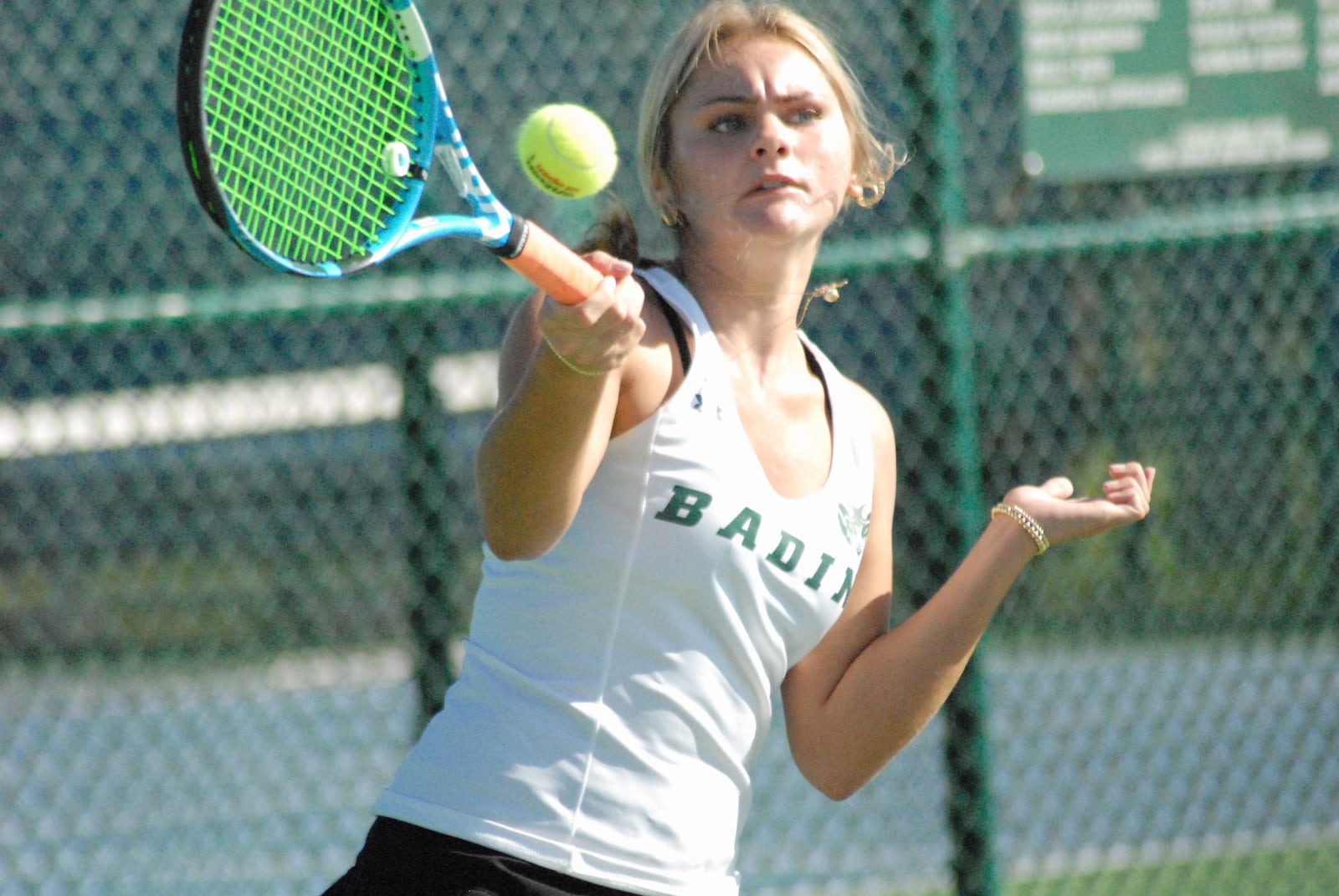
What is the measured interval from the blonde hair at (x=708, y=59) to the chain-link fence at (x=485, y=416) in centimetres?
72

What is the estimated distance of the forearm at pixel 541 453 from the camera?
5.64 feet

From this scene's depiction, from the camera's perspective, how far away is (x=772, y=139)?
2.06 m

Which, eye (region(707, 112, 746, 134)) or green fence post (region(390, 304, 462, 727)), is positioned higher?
eye (region(707, 112, 746, 134))

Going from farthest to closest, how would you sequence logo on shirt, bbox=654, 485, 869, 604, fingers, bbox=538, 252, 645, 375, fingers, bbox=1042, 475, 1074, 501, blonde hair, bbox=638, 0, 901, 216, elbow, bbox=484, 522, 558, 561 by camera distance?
fingers, bbox=1042, 475, 1074, 501 < blonde hair, bbox=638, 0, 901, 216 < logo on shirt, bbox=654, 485, 869, 604 < elbow, bbox=484, 522, 558, 561 < fingers, bbox=538, 252, 645, 375

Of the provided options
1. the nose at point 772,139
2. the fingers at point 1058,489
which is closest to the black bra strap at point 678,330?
the nose at point 772,139

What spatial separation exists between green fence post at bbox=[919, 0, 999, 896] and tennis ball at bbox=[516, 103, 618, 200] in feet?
5.87

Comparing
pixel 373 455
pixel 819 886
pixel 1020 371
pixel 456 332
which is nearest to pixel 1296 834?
pixel 819 886

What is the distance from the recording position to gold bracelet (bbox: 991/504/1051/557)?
2.19 meters

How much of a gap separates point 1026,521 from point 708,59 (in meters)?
0.76

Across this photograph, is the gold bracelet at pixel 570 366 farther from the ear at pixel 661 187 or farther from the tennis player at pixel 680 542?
the ear at pixel 661 187

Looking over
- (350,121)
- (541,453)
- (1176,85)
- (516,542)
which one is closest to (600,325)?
(541,453)

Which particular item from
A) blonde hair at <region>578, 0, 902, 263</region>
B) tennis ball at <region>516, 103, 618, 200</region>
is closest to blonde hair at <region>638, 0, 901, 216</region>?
blonde hair at <region>578, 0, 902, 263</region>

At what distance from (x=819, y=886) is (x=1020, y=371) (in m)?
3.40

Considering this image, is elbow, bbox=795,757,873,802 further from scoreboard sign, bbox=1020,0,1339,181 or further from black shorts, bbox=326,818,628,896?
scoreboard sign, bbox=1020,0,1339,181
